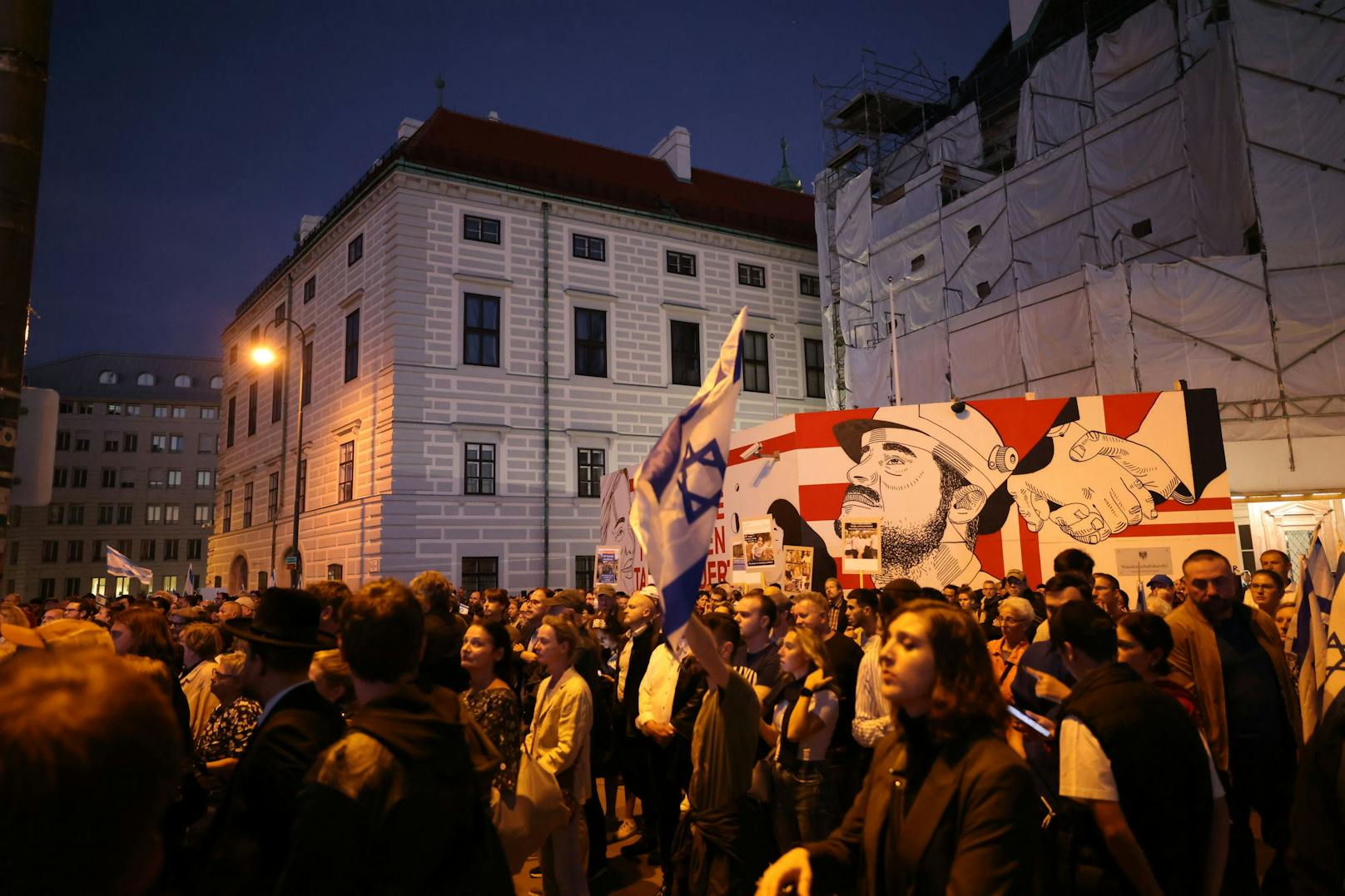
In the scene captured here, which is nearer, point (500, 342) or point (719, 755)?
point (719, 755)

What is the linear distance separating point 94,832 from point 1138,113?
26.4 metres

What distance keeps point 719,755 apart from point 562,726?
1235 mm

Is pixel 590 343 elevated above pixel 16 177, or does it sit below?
above

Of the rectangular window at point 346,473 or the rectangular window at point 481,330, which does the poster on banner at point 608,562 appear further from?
the rectangular window at point 346,473

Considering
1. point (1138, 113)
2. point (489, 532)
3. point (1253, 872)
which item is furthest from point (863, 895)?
point (1138, 113)

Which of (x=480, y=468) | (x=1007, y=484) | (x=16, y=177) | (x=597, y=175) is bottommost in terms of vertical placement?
(x=1007, y=484)

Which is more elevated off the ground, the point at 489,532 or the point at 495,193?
the point at 495,193

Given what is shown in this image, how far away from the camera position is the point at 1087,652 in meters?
3.36

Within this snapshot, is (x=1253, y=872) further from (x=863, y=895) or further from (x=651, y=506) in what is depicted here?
(x=651, y=506)

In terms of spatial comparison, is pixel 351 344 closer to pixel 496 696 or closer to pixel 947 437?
pixel 947 437

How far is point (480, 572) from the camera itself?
24.4m

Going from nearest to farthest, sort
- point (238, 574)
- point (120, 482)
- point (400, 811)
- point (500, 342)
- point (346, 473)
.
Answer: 1. point (400, 811)
2. point (500, 342)
3. point (346, 473)
4. point (238, 574)
5. point (120, 482)

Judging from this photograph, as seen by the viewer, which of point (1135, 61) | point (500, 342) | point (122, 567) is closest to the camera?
point (122, 567)

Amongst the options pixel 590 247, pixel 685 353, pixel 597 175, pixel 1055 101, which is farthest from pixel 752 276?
pixel 1055 101
